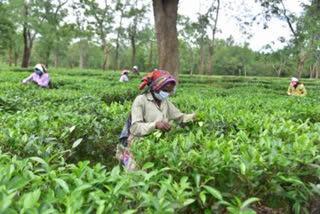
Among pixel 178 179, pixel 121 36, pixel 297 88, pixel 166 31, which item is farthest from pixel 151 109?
pixel 121 36

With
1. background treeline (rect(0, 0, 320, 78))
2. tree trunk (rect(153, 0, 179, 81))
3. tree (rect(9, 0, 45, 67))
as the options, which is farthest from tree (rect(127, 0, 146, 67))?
tree trunk (rect(153, 0, 179, 81))

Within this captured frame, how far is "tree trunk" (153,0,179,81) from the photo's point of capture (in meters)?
8.11

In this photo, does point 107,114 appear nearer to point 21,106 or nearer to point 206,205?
point 21,106

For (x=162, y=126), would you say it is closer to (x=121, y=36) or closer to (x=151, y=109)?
(x=151, y=109)

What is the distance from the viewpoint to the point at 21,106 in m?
4.19

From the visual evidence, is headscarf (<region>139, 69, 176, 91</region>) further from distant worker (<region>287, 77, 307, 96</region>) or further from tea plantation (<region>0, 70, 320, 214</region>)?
distant worker (<region>287, 77, 307, 96</region>)

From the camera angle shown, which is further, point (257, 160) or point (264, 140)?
point (264, 140)

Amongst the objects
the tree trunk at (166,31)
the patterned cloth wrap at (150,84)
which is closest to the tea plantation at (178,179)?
the patterned cloth wrap at (150,84)

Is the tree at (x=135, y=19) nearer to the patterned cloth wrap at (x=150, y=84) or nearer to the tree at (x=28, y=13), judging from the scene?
the tree at (x=28, y=13)

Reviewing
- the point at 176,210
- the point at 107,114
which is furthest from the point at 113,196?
the point at 107,114

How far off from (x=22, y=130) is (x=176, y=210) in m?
1.95

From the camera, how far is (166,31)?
8188 millimetres

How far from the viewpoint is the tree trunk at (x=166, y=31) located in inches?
319

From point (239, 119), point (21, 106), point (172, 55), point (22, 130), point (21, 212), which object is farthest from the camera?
point (172, 55)
